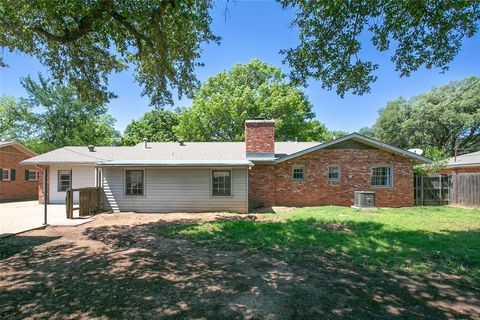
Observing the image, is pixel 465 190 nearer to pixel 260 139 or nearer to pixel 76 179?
pixel 260 139

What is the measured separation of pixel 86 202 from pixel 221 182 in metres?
5.97

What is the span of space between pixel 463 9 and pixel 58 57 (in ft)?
37.5

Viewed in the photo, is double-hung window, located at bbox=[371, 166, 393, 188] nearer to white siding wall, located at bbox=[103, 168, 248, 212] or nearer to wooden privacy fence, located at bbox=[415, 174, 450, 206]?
wooden privacy fence, located at bbox=[415, 174, 450, 206]

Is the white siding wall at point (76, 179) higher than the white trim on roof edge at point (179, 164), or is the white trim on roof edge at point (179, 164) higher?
the white trim on roof edge at point (179, 164)

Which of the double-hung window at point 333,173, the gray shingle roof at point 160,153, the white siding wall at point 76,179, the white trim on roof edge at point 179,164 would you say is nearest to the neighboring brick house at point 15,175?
the white siding wall at point 76,179

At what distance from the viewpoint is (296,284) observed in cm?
453

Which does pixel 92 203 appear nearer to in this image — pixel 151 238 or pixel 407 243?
pixel 151 238

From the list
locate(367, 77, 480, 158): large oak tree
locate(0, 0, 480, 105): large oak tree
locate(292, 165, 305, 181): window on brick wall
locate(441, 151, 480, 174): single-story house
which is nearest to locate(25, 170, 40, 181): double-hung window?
locate(0, 0, 480, 105): large oak tree

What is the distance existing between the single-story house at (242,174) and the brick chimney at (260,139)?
Result: 55 mm

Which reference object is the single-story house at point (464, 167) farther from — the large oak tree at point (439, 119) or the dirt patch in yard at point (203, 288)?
the dirt patch in yard at point (203, 288)

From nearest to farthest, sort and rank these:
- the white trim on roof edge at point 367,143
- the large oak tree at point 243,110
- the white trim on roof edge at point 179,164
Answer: the white trim on roof edge at point 179,164 < the white trim on roof edge at point 367,143 < the large oak tree at point 243,110

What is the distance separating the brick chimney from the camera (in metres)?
15.3

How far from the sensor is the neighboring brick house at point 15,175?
19.9 m

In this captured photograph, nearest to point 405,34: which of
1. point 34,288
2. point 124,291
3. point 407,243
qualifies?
point 407,243
